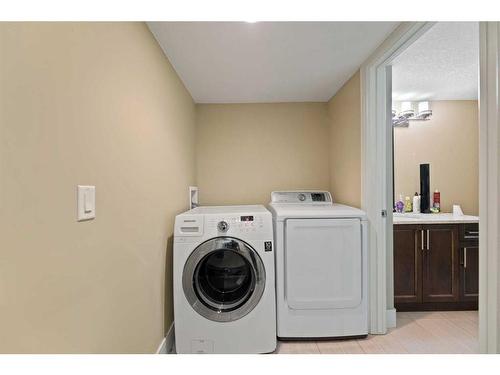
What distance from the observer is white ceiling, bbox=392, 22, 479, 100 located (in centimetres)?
192

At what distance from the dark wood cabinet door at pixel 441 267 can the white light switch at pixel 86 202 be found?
2718 millimetres

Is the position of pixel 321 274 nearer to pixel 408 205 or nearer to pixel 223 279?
pixel 223 279

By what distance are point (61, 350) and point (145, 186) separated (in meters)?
0.90

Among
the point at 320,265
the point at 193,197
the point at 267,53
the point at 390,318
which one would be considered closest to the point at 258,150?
the point at 193,197

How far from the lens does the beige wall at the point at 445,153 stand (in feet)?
10.4

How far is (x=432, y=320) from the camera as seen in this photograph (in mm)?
2420

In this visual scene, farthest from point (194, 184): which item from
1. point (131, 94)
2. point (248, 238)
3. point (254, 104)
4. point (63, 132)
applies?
point (63, 132)

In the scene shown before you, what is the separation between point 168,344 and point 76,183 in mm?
1481

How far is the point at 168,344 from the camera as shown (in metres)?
1.92

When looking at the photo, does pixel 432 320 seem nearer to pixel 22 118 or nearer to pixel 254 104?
pixel 254 104

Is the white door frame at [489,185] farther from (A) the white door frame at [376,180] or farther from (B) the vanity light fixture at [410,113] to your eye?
(B) the vanity light fixture at [410,113]

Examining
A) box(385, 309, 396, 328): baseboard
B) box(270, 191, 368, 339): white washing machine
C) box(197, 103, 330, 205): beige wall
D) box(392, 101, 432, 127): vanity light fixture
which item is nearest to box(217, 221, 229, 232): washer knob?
box(270, 191, 368, 339): white washing machine

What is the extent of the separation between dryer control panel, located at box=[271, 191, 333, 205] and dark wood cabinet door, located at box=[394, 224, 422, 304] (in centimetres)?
74

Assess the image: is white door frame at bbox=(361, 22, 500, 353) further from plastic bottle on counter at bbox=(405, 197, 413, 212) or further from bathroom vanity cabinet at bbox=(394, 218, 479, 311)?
plastic bottle on counter at bbox=(405, 197, 413, 212)
